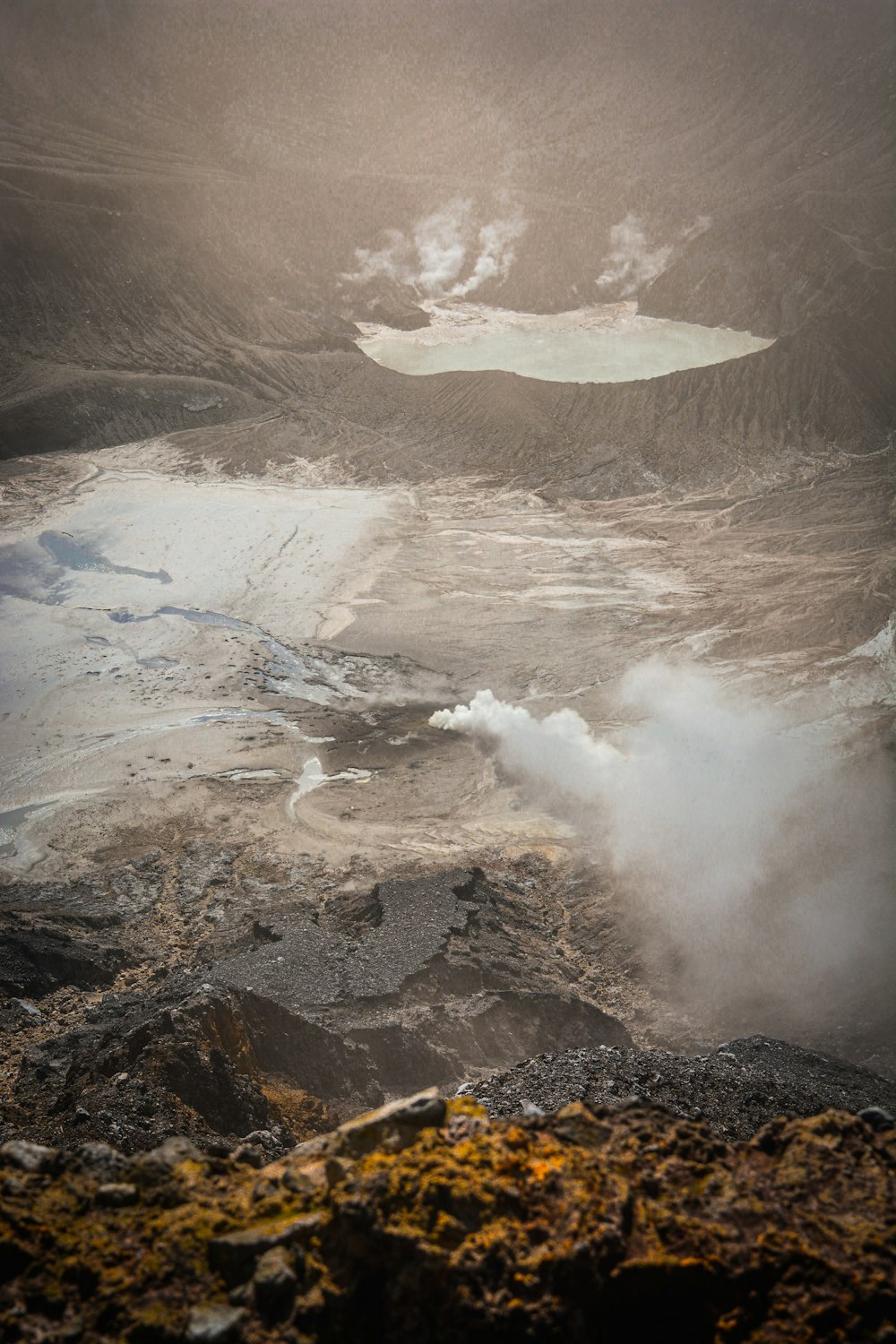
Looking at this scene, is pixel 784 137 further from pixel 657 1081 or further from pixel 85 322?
pixel 657 1081

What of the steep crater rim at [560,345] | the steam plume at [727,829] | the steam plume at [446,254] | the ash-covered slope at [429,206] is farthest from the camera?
the steam plume at [446,254]

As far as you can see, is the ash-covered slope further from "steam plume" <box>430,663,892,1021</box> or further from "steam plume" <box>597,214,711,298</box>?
"steam plume" <box>430,663,892,1021</box>

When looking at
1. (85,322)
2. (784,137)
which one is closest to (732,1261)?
(85,322)

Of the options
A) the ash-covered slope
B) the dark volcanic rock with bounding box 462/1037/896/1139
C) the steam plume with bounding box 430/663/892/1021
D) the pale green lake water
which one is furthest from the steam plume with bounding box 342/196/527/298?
the dark volcanic rock with bounding box 462/1037/896/1139

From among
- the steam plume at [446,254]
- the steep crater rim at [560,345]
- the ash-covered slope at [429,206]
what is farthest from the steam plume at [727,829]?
the steam plume at [446,254]

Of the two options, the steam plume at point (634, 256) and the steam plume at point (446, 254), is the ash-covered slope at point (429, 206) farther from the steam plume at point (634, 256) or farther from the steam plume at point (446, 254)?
the steam plume at point (446, 254)

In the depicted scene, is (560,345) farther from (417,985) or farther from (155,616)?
(417,985)
